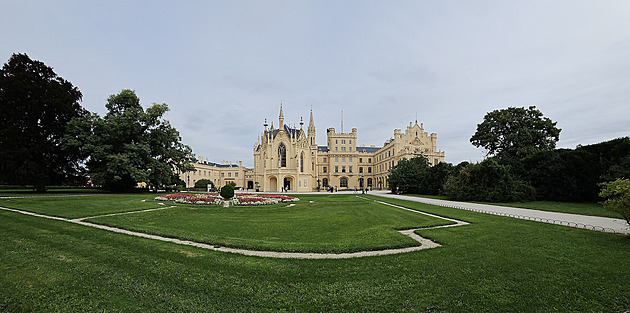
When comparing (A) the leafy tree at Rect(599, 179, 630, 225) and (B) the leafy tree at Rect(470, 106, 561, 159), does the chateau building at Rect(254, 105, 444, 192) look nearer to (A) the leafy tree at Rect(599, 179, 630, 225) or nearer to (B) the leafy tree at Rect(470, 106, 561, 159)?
(B) the leafy tree at Rect(470, 106, 561, 159)

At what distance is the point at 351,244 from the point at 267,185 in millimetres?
48828

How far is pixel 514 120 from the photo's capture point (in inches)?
1388

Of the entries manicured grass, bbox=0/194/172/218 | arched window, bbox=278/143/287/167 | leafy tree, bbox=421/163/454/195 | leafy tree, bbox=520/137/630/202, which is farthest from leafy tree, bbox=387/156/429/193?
manicured grass, bbox=0/194/172/218

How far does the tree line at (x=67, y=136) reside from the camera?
23.5 m

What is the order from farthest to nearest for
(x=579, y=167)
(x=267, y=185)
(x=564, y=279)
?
(x=267, y=185) → (x=579, y=167) → (x=564, y=279)

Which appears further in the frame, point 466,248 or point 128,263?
point 466,248

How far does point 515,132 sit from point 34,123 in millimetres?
54246

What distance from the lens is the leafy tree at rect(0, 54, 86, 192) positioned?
2281 centimetres

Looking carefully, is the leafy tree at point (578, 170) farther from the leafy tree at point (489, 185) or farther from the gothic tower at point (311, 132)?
the gothic tower at point (311, 132)

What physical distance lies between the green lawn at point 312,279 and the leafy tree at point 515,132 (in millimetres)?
Answer: 31234

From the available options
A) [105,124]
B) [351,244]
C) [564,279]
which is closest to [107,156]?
[105,124]

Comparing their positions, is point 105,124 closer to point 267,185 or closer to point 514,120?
point 267,185

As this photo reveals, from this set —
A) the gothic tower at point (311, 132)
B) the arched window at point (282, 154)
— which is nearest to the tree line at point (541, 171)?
the arched window at point (282, 154)

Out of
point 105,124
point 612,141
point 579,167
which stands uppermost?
point 105,124
